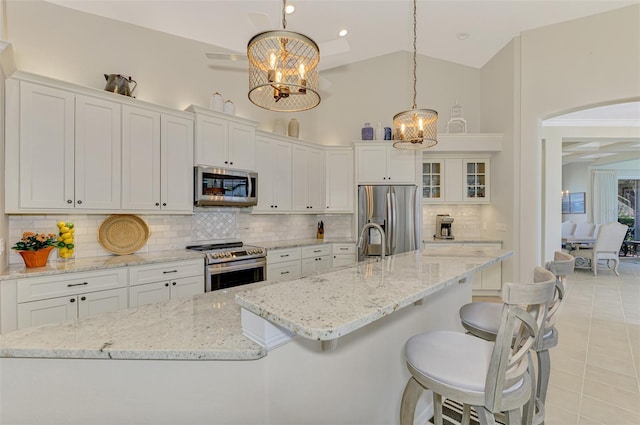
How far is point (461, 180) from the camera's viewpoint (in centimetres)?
491

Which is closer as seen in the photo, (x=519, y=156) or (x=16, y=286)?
(x=16, y=286)

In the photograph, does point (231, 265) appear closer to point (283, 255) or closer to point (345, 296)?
point (283, 255)

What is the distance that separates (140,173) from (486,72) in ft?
17.3

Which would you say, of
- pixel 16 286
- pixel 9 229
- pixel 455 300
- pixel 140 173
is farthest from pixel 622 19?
pixel 9 229

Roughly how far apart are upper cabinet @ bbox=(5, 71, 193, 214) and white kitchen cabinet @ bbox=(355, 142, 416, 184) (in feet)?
8.42

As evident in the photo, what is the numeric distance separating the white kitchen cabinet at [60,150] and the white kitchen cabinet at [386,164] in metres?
3.24

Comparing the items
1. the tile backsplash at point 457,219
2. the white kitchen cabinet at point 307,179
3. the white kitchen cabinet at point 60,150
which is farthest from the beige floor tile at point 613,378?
the white kitchen cabinet at point 60,150

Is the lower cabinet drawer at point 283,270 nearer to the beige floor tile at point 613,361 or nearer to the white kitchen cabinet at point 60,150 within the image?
the white kitchen cabinet at point 60,150

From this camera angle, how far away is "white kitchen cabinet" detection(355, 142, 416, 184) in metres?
4.61

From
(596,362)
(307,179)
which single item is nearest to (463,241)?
(596,362)

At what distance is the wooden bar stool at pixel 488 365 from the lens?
3.41ft

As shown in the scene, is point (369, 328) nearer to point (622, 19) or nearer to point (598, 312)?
point (598, 312)

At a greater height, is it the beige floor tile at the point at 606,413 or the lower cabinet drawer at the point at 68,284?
the lower cabinet drawer at the point at 68,284

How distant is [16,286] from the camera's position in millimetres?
2068
